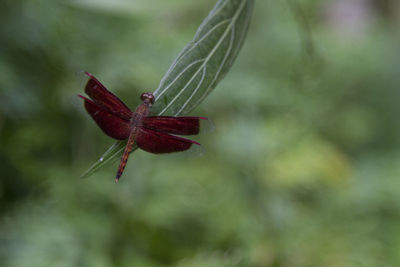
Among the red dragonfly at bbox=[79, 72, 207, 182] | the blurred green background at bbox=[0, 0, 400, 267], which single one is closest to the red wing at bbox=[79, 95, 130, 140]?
the red dragonfly at bbox=[79, 72, 207, 182]

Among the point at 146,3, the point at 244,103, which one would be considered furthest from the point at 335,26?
the point at 146,3

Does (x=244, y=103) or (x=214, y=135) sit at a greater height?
(x=244, y=103)

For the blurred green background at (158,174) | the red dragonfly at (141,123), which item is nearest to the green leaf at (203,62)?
the red dragonfly at (141,123)

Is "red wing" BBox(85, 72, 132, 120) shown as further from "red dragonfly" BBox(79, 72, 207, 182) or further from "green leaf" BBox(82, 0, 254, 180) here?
"green leaf" BBox(82, 0, 254, 180)

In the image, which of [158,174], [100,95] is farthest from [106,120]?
[158,174]

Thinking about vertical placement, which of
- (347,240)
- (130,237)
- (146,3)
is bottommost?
(130,237)

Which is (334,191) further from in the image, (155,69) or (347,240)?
(155,69)

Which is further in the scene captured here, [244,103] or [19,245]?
[244,103]
